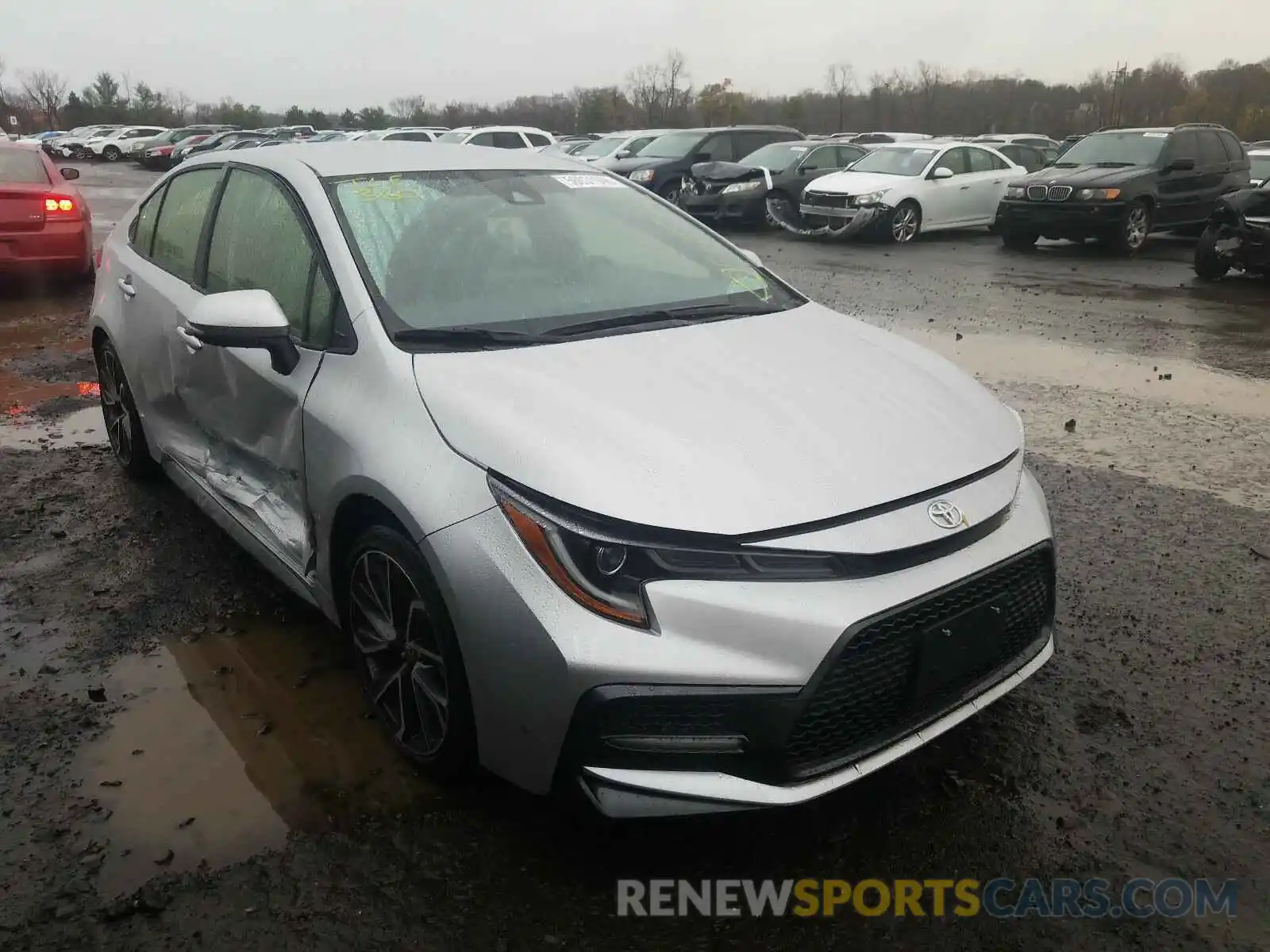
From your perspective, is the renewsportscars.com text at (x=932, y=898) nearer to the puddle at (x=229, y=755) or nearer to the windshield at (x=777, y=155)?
the puddle at (x=229, y=755)

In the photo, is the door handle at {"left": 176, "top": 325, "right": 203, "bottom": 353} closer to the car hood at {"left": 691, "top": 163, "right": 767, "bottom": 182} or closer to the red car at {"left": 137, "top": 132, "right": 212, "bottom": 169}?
the car hood at {"left": 691, "top": 163, "right": 767, "bottom": 182}

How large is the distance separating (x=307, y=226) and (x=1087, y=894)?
2875 mm

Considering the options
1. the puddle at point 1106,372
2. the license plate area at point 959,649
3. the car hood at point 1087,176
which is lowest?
the puddle at point 1106,372

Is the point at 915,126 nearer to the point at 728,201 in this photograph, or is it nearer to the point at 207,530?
the point at 728,201

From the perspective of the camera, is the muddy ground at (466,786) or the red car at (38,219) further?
the red car at (38,219)

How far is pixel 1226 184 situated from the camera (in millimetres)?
14430

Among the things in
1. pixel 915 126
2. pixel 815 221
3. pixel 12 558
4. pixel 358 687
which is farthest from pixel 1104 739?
pixel 915 126

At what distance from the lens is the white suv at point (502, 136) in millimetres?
22766

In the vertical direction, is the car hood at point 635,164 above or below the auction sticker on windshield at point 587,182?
below

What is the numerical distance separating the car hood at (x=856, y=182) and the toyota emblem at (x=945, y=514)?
13.5 metres

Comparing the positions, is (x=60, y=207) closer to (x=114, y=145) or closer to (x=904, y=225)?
(x=904, y=225)

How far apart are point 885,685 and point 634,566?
64 cm

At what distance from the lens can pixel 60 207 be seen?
994cm

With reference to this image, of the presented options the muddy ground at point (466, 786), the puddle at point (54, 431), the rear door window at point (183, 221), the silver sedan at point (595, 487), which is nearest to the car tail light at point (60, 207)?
the puddle at point (54, 431)
